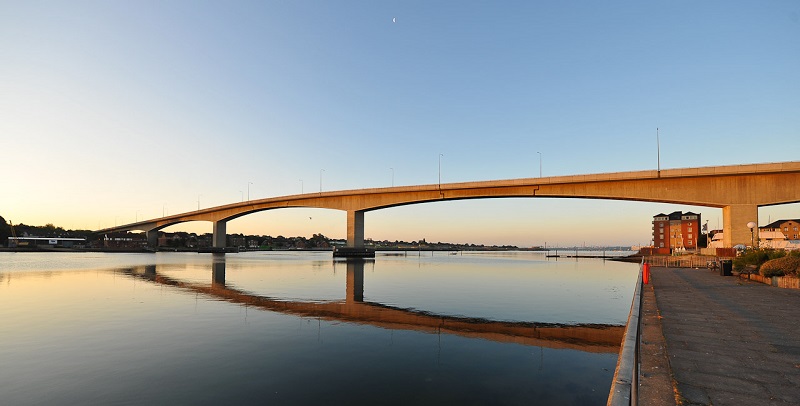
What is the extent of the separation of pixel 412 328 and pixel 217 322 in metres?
7.72

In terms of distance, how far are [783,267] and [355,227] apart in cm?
6352

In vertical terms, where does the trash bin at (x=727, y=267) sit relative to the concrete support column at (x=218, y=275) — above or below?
above

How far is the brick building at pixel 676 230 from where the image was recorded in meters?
130

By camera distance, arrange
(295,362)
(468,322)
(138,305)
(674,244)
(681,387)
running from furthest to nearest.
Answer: (674,244), (138,305), (468,322), (295,362), (681,387)

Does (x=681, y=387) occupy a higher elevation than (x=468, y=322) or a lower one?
higher

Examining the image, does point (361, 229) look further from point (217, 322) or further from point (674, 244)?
point (674, 244)

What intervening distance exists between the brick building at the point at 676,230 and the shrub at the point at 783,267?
122393mm

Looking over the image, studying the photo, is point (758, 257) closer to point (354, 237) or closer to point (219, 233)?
point (354, 237)

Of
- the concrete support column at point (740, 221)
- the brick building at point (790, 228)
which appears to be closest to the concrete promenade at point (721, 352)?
the concrete support column at point (740, 221)

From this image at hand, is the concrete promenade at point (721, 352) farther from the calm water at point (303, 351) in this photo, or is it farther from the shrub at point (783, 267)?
the shrub at point (783, 267)

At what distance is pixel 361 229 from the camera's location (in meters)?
79.9

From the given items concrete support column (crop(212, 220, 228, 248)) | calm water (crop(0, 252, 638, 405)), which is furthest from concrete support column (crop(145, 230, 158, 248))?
calm water (crop(0, 252, 638, 405))

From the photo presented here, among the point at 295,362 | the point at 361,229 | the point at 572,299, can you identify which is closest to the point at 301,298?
the point at 295,362

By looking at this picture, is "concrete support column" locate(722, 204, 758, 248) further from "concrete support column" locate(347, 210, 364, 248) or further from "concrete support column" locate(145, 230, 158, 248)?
"concrete support column" locate(145, 230, 158, 248)
